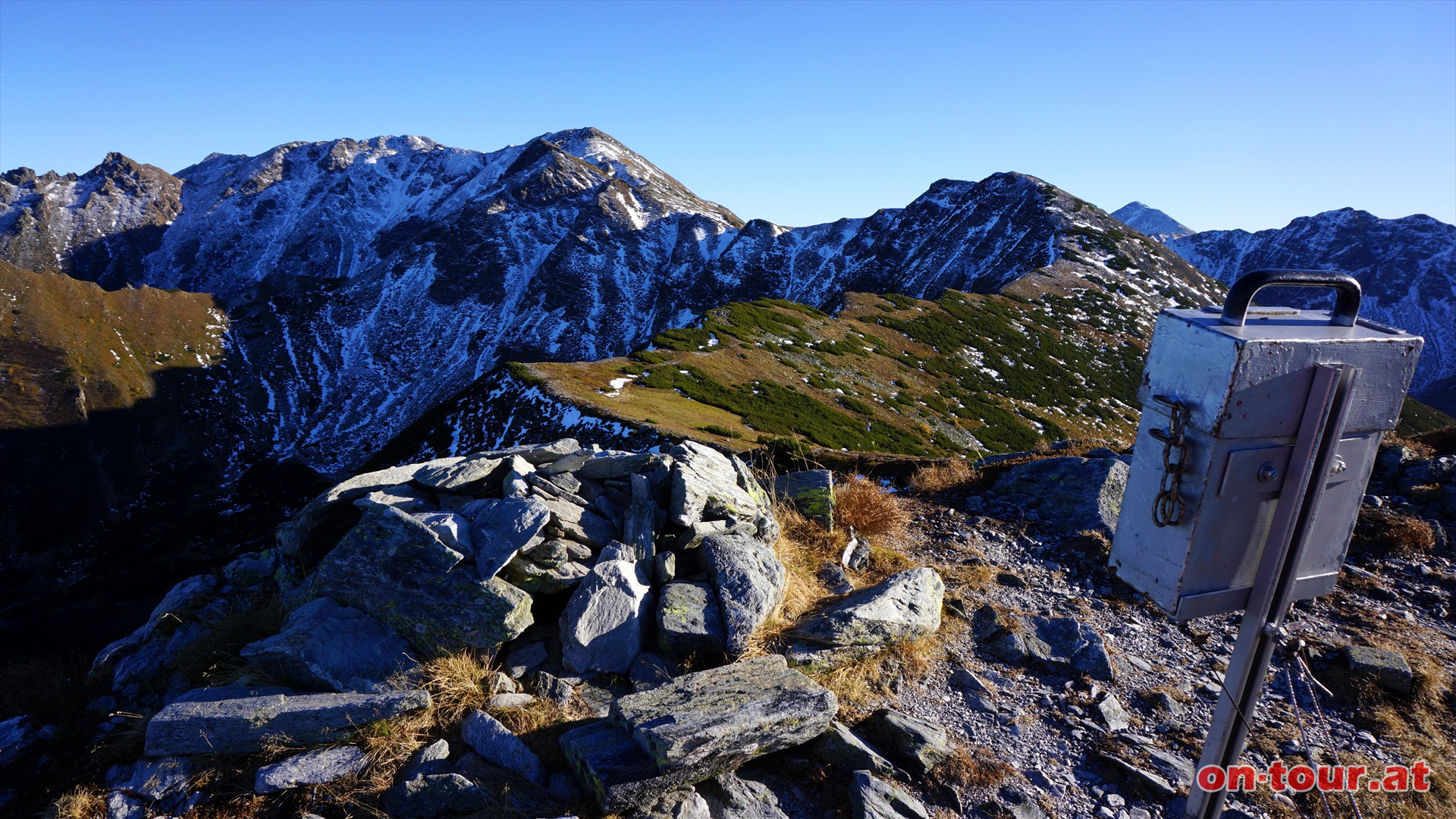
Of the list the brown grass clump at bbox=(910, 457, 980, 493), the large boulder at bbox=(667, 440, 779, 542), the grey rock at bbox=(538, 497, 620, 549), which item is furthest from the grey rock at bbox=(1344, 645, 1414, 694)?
the grey rock at bbox=(538, 497, 620, 549)

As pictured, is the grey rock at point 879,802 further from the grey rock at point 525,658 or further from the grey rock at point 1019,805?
the grey rock at point 525,658

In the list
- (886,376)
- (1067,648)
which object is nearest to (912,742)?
(1067,648)

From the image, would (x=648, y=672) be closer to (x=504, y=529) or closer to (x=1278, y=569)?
(x=504, y=529)

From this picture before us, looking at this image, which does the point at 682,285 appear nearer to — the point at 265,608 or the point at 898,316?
the point at 898,316

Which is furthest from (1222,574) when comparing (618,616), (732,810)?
(618,616)

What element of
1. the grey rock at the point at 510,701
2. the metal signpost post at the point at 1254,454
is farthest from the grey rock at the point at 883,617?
the metal signpost post at the point at 1254,454

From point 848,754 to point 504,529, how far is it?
12.6 ft

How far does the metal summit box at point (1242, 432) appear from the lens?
3.34 metres

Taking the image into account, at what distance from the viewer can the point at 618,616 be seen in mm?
6328

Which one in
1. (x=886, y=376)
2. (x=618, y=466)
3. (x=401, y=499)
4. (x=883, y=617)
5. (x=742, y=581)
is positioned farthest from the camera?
(x=886, y=376)

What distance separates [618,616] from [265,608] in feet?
13.9

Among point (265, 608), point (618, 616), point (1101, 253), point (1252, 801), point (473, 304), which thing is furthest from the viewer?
point (473, 304)

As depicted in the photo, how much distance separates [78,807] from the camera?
4.88 m

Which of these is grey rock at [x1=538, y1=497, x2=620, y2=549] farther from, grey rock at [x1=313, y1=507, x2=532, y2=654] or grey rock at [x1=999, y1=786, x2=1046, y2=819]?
grey rock at [x1=999, y1=786, x2=1046, y2=819]
